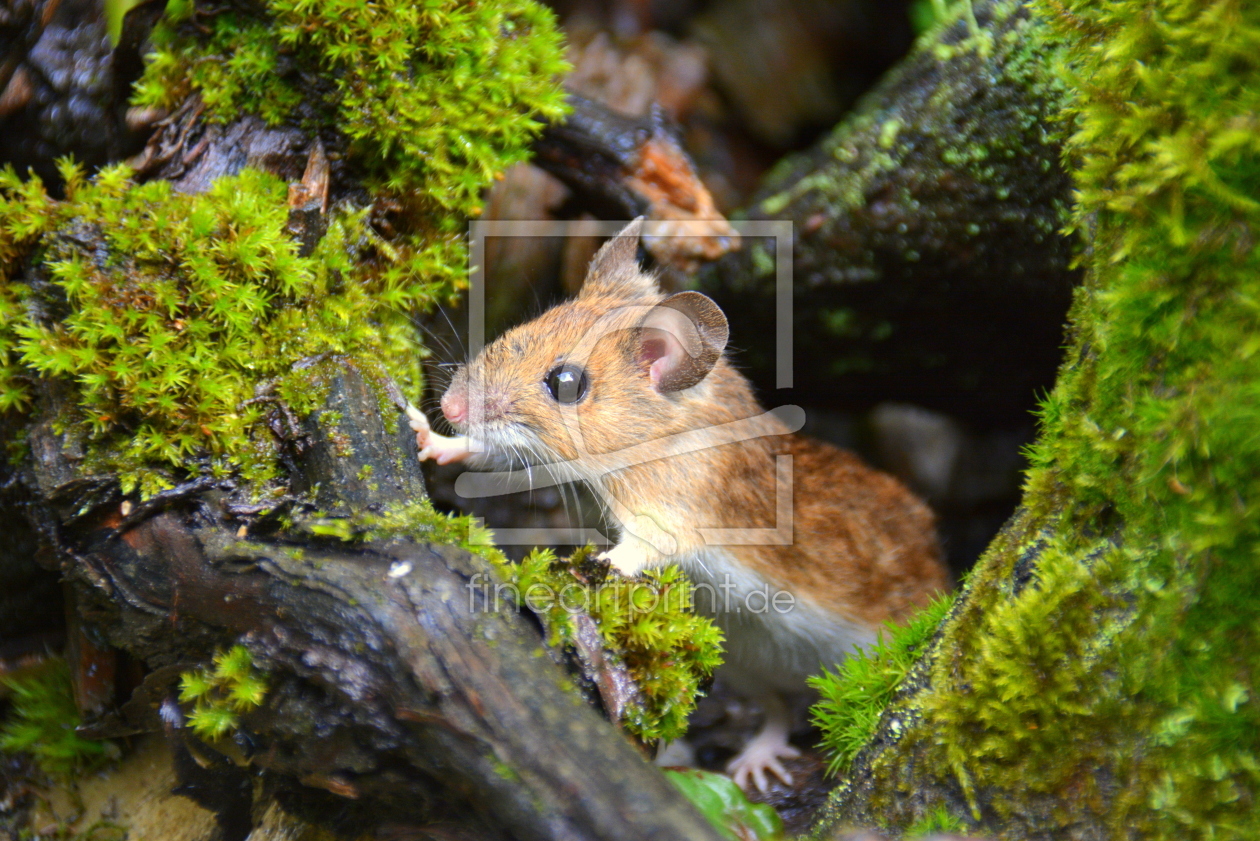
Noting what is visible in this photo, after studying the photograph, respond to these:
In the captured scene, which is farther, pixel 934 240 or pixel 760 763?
pixel 934 240

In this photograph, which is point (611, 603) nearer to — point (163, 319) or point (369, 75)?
point (163, 319)

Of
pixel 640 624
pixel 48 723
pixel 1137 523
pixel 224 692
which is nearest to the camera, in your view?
pixel 1137 523

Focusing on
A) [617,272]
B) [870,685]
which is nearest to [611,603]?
[870,685]

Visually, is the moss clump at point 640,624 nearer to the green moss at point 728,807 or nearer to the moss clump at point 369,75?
the green moss at point 728,807

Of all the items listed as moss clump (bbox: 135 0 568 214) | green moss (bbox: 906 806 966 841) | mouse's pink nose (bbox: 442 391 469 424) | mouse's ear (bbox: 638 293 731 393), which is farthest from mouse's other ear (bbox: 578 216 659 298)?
green moss (bbox: 906 806 966 841)

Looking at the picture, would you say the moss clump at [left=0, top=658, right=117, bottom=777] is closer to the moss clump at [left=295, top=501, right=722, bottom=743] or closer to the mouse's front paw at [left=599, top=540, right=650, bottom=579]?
the moss clump at [left=295, top=501, right=722, bottom=743]
